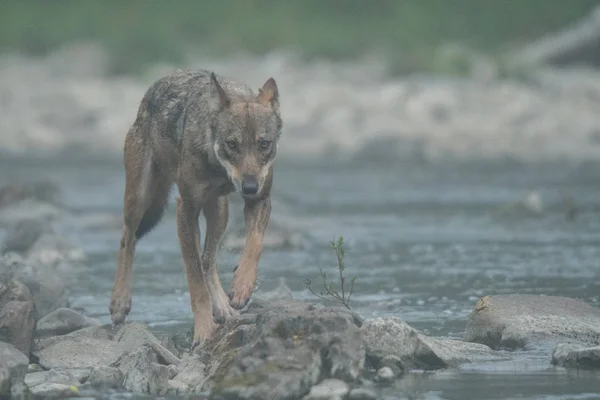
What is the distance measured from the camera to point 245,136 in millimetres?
8188

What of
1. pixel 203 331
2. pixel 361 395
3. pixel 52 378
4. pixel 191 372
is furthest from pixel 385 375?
pixel 52 378

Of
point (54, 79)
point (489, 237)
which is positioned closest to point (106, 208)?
point (489, 237)

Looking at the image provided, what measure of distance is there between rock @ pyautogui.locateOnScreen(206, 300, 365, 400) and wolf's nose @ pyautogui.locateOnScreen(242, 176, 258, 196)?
75 cm

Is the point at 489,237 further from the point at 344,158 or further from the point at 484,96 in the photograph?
the point at 484,96

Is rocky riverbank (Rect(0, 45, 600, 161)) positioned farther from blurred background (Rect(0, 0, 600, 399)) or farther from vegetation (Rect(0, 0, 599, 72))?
vegetation (Rect(0, 0, 599, 72))

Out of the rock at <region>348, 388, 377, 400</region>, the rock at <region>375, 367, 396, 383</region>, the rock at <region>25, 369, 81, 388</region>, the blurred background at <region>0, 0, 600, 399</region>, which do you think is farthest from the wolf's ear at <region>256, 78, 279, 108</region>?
the rock at <region>348, 388, 377, 400</region>

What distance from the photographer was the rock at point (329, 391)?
664 cm

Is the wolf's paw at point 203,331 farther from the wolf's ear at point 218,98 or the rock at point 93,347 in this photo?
the wolf's ear at point 218,98

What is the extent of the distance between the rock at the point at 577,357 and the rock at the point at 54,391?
2.53 metres

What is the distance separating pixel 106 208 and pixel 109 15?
60.4ft

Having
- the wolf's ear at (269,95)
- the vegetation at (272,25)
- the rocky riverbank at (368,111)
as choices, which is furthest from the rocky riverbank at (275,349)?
the vegetation at (272,25)

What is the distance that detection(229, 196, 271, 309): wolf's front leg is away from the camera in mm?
8367

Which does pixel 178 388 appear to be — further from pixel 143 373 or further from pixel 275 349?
pixel 275 349

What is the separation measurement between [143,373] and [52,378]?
1.56 feet
